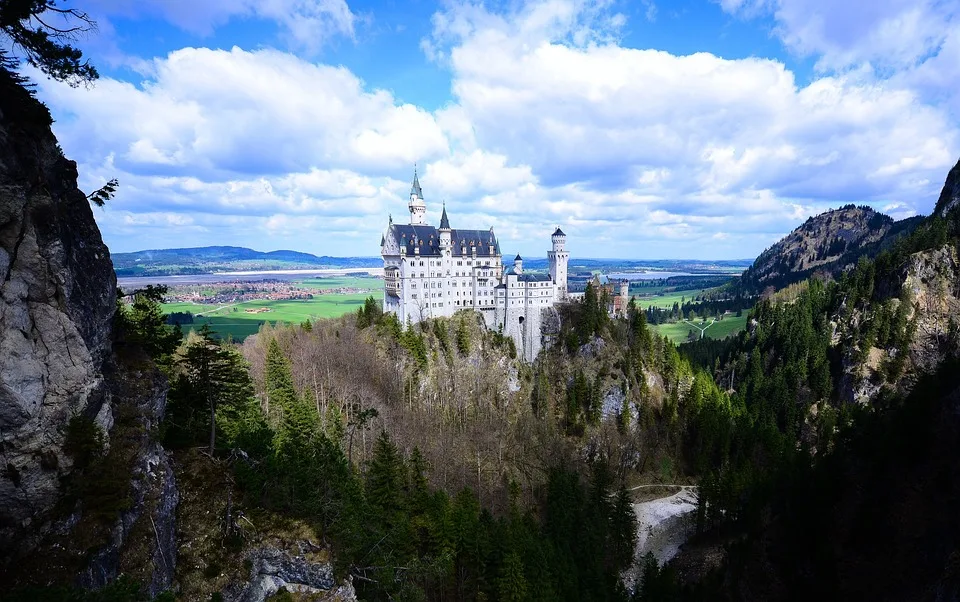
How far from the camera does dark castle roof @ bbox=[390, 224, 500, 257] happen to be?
267 ft

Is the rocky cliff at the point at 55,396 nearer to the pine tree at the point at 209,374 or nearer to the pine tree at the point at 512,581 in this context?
the pine tree at the point at 209,374

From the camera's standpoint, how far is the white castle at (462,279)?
265ft

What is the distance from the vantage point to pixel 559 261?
9138cm

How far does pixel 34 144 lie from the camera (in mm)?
16469

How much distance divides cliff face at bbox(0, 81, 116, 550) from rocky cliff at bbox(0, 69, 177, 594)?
4 cm

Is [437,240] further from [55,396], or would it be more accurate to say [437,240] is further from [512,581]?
[55,396]

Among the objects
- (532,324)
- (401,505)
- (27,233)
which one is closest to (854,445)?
(401,505)

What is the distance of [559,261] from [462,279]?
69.3 feet

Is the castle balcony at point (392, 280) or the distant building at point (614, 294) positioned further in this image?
the distant building at point (614, 294)

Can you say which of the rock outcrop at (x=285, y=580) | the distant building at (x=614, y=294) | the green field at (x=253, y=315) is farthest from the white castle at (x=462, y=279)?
the rock outcrop at (x=285, y=580)

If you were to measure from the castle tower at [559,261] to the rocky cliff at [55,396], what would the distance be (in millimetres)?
79030

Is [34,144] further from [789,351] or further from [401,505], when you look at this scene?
[789,351]

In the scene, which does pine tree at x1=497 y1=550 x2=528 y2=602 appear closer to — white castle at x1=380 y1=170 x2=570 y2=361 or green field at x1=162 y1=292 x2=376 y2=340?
white castle at x1=380 y1=170 x2=570 y2=361

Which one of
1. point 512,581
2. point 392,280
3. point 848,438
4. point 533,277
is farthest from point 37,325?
point 533,277
